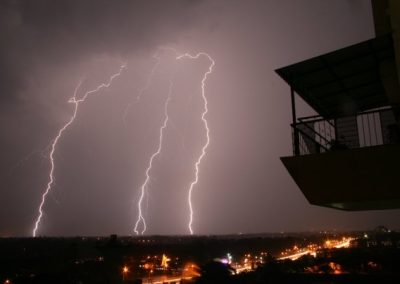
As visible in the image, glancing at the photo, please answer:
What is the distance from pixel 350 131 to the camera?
280 inches

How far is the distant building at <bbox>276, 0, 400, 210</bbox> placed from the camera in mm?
5199

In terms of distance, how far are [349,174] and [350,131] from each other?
6.63 feet

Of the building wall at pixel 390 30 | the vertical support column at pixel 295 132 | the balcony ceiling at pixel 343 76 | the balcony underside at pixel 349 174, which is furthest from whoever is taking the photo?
the balcony ceiling at pixel 343 76

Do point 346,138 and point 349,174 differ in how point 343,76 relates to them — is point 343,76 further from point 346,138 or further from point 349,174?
point 349,174

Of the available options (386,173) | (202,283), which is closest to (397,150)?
(386,173)

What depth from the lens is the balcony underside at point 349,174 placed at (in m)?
5.04

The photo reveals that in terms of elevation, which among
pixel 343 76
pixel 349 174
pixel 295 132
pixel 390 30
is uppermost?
pixel 390 30

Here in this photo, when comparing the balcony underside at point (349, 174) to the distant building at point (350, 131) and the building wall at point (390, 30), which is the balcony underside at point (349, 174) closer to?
the distant building at point (350, 131)

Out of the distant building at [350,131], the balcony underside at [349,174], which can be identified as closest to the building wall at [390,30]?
the distant building at [350,131]

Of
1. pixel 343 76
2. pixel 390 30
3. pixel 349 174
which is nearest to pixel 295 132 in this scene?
pixel 349 174

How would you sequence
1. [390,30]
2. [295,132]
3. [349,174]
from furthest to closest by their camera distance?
1. [390,30]
2. [295,132]
3. [349,174]

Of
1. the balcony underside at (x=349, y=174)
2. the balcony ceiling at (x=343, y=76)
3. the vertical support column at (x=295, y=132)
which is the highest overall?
the balcony ceiling at (x=343, y=76)

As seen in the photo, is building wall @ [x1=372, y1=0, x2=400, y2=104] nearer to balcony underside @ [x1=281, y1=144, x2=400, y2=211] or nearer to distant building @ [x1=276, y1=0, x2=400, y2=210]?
distant building @ [x1=276, y1=0, x2=400, y2=210]

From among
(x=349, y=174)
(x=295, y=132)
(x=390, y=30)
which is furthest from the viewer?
(x=390, y=30)
